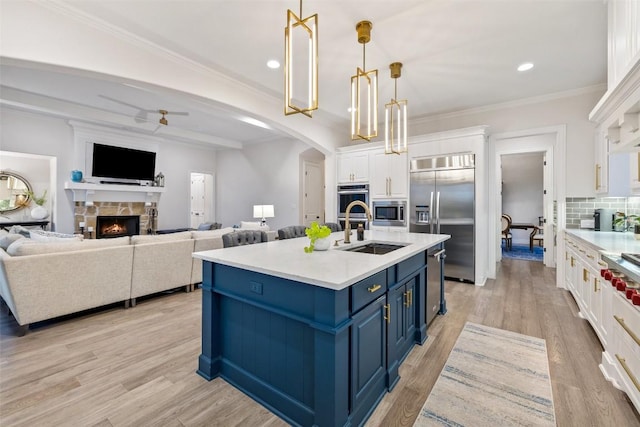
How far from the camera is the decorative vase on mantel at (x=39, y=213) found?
5.56 meters

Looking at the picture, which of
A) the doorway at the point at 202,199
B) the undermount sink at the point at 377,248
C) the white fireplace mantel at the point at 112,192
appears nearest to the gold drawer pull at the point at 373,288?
the undermount sink at the point at 377,248

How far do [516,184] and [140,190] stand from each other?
10.5 meters

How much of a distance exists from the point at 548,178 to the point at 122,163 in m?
8.96

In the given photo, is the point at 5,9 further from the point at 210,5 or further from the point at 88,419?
the point at 88,419

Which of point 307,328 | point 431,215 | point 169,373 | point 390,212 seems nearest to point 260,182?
point 390,212

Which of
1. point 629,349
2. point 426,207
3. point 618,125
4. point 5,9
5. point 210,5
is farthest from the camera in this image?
point 426,207

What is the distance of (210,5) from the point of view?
2.35 meters

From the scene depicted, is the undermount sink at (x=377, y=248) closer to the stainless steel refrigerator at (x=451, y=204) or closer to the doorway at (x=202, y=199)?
the stainless steel refrigerator at (x=451, y=204)

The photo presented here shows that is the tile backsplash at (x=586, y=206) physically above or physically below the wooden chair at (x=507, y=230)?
above

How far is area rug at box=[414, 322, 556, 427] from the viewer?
1624 mm

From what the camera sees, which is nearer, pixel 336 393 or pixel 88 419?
pixel 336 393

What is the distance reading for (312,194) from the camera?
720 cm

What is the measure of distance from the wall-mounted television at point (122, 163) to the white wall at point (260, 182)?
6.34ft

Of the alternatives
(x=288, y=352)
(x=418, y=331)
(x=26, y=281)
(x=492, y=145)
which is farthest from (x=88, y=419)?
(x=492, y=145)
